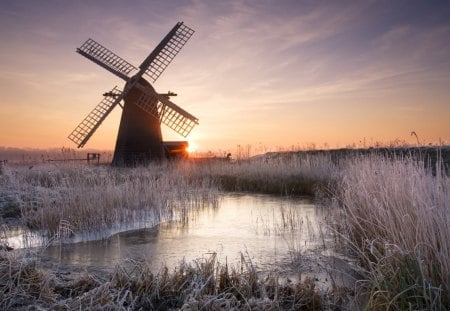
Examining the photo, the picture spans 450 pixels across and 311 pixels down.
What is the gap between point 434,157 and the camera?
18922mm

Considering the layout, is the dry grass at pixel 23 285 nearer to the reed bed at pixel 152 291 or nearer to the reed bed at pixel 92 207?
the reed bed at pixel 152 291

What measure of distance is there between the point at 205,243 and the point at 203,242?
3.7 inches

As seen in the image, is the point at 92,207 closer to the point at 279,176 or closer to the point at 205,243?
the point at 205,243

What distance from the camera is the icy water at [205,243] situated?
5.91m

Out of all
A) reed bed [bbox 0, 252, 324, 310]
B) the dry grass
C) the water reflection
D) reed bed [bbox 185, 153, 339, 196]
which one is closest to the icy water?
the water reflection

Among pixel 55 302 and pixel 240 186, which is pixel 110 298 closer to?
pixel 55 302

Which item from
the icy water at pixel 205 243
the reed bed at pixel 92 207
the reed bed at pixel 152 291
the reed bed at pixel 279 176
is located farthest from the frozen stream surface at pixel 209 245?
the reed bed at pixel 279 176

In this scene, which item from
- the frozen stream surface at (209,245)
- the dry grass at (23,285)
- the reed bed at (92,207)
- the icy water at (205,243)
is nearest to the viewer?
the dry grass at (23,285)

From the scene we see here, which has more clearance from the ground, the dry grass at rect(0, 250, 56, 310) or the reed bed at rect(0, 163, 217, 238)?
the reed bed at rect(0, 163, 217, 238)

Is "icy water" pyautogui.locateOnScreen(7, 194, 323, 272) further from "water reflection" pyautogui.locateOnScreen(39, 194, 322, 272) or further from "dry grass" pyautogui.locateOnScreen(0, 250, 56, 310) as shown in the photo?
"dry grass" pyautogui.locateOnScreen(0, 250, 56, 310)

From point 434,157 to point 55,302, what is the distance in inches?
735

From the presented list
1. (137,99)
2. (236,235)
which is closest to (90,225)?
(236,235)

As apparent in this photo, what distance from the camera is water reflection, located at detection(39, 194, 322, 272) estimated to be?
600 centimetres

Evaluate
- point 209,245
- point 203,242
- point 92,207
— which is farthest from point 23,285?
point 92,207
